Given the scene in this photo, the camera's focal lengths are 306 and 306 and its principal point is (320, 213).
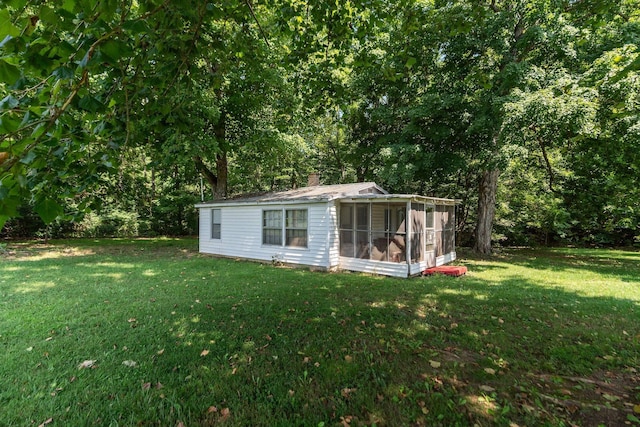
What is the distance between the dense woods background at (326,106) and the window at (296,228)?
327 cm

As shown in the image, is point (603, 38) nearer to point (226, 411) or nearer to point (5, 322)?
point (226, 411)

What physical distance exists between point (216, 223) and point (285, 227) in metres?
4.05

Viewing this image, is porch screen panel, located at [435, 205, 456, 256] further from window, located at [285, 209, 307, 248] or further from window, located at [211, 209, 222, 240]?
window, located at [211, 209, 222, 240]

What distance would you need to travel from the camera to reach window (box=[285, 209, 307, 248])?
1000 cm

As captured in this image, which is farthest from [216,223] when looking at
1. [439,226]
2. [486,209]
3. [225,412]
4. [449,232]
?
[486,209]

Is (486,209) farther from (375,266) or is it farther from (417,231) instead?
(375,266)

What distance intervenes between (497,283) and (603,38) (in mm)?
9969

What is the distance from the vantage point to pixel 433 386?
2803 millimetres

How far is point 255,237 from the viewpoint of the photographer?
11.1 metres

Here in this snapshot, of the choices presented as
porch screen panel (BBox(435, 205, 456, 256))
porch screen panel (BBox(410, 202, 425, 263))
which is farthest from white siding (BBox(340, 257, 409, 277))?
porch screen panel (BBox(435, 205, 456, 256))

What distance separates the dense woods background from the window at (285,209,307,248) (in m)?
3.27

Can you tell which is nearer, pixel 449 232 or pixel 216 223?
pixel 449 232

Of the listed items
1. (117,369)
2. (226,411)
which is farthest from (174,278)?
(226,411)

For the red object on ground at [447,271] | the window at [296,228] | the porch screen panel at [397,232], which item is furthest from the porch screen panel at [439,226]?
the window at [296,228]
